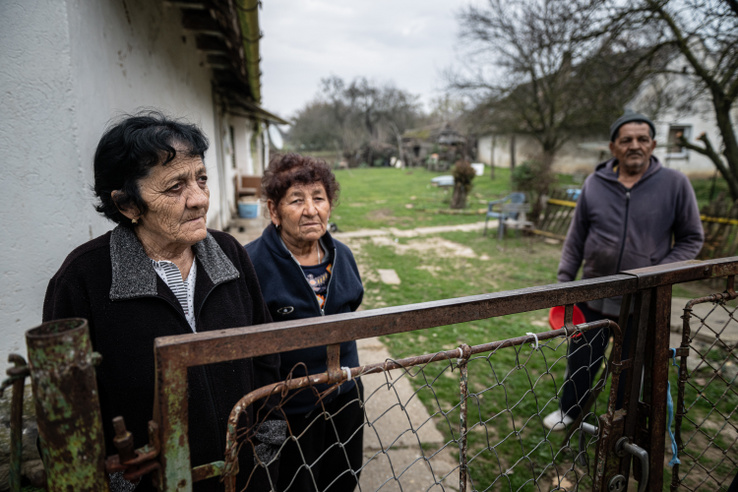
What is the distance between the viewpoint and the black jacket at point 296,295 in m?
1.71

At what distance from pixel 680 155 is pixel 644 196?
72.6ft

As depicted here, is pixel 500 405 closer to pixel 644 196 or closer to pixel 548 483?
pixel 548 483

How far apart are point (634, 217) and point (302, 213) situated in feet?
6.60

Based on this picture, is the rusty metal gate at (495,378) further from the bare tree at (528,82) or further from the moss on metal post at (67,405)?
the bare tree at (528,82)

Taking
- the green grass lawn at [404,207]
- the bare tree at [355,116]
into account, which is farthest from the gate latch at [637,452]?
the bare tree at [355,116]

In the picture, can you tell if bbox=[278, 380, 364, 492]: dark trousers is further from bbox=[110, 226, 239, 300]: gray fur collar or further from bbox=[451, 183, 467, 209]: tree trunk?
bbox=[451, 183, 467, 209]: tree trunk

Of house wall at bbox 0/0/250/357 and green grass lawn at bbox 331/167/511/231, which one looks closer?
house wall at bbox 0/0/250/357

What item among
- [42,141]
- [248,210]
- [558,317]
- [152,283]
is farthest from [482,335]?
[248,210]

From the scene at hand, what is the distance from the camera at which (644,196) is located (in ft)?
8.22

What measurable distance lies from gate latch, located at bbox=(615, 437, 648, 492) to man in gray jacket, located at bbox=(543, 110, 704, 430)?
1.04 m

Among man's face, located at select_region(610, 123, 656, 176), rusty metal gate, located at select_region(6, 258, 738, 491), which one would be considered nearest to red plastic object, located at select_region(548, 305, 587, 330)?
rusty metal gate, located at select_region(6, 258, 738, 491)

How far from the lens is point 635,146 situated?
249 centimetres

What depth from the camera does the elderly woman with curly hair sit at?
172 centimetres

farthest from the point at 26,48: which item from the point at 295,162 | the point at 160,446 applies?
the point at 160,446
